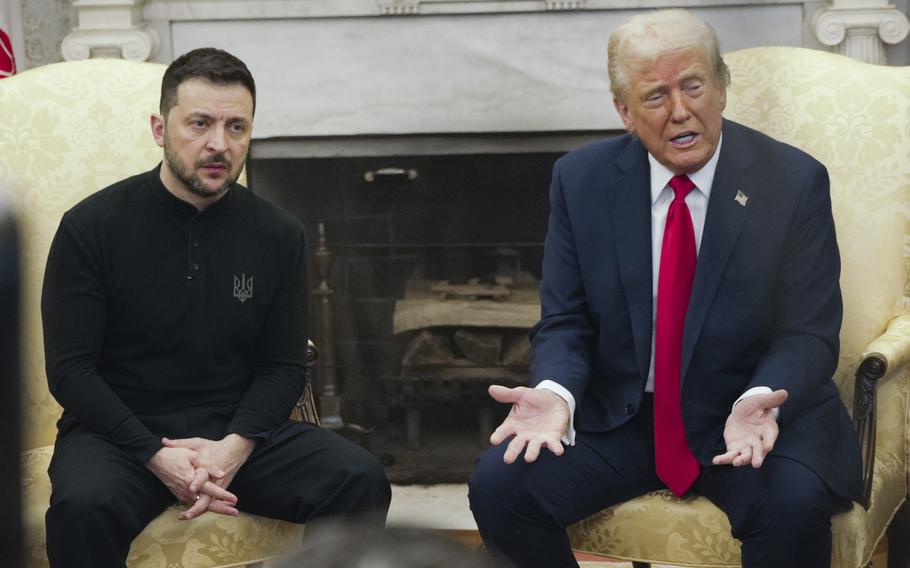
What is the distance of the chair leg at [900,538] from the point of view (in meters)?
2.25

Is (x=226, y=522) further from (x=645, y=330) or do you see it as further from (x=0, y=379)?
(x=0, y=379)

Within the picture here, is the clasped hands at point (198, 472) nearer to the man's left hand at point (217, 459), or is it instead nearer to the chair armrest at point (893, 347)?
the man's left hand at point (217, 459)

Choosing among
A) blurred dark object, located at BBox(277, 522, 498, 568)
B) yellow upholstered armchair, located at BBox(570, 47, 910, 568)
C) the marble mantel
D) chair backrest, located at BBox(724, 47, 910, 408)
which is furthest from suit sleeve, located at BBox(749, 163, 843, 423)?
the marble mantel

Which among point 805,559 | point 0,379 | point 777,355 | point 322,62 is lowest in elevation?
point 805,559

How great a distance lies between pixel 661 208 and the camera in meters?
2.10

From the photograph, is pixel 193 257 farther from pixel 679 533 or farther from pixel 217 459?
pixel 679 533

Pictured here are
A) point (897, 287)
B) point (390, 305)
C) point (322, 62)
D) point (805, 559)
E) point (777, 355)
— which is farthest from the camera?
point (390, 305)

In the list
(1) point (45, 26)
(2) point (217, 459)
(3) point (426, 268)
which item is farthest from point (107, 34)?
(2) point (217, 459)

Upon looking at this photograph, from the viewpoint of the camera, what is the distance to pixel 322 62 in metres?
3.38

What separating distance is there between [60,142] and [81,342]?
23.6 inches

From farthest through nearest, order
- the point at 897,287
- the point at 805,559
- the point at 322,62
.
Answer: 1. the point at 322,62
2. the point at 897,287
3. the point at 805,559

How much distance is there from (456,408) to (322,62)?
1.17 metres

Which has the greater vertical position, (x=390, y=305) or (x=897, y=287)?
(x=897, y=287)

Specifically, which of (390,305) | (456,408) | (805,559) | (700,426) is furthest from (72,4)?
(805,559)
